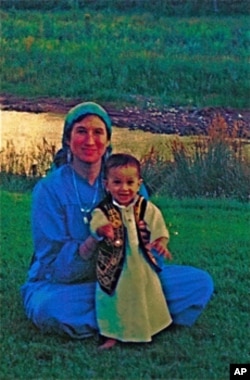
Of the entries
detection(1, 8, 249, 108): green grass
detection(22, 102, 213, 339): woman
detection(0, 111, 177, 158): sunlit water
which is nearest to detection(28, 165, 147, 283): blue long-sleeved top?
detection(22, 102, 213, 339): woman

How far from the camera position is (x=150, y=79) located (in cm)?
586

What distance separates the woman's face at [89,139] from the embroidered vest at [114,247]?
0.78ft

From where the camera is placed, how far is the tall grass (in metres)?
5.74

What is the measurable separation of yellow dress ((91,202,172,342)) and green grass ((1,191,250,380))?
107 millimetres

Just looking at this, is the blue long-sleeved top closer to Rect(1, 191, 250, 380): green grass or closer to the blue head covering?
the blue head covering

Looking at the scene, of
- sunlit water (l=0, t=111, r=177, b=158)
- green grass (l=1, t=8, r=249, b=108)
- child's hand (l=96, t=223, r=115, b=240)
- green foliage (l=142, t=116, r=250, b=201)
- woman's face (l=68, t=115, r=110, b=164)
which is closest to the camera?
child's hand (l=96, t=223, r=115, b=240)

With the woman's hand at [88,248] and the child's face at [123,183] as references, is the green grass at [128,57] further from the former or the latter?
the woman's hand at [88,248]

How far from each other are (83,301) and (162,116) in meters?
1.54

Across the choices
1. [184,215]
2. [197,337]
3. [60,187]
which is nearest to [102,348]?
[197,337]

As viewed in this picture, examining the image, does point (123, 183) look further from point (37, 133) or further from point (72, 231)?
point (37, 133)

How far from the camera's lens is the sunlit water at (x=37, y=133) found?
546 centimetres

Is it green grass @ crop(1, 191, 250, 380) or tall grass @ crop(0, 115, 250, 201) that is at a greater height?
tall grass @ crop(0, 115, 250, 201)

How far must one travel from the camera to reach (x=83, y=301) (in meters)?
4.71

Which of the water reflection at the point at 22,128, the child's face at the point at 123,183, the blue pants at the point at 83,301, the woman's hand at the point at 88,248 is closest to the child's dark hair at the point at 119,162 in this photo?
the child's face at the point at 123,183
